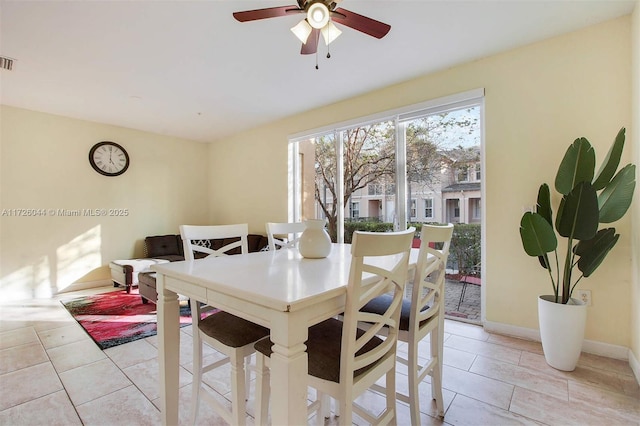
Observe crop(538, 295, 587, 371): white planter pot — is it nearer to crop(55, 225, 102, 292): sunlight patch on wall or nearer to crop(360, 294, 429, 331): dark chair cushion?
crop(360, 294, 429, 331): dark chair cushion

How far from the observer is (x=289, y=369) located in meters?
0.90

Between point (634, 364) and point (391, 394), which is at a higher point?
point (391, 394)

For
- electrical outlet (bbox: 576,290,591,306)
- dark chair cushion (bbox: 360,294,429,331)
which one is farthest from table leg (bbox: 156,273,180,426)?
electrical outlet (bbox: 576,290,591,306)

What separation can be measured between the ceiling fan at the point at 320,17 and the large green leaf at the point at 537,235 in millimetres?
1549

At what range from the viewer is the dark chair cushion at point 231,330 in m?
1.33

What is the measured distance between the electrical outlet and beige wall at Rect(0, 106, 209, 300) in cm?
554

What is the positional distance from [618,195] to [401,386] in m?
1.84

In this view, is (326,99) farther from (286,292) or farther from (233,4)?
(286,292)

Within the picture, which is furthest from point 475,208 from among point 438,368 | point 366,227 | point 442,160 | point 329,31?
point 329,31

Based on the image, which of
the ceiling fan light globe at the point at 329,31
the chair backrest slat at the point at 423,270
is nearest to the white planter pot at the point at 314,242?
the chair backrest slat at the point at 423,270

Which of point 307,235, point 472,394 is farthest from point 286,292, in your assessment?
point 472,394

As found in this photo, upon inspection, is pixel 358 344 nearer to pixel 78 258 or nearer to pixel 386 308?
pixel 386 308

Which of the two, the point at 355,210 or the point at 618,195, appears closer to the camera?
the point at 618,195

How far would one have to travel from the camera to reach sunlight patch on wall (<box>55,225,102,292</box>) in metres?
4.13
